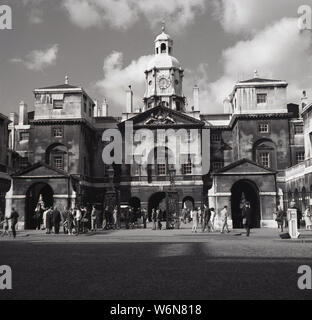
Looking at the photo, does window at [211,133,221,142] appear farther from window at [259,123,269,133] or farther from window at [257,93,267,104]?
window at [257,93,267,104]

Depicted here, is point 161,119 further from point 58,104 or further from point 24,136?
point 24,136

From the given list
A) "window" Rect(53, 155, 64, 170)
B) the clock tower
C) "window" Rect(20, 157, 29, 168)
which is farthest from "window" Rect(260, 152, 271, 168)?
"window" Rect(20, 157, 29, 168)

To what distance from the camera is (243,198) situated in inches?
1272

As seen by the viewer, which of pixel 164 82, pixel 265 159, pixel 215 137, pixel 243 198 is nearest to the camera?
pixel 243 198

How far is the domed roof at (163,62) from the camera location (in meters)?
58.4

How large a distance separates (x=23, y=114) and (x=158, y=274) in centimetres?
5408

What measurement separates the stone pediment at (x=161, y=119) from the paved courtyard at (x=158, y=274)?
114 feet

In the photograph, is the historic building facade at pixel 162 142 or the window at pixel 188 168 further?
the window at pixel 188 168

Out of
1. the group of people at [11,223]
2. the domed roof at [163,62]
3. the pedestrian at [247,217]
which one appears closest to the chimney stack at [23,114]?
the domed roof at [163,62]

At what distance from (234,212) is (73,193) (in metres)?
12.8

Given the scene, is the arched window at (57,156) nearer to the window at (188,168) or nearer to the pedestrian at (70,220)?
the window at (188,168)

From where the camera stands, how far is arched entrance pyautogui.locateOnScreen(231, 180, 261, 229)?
33.3m

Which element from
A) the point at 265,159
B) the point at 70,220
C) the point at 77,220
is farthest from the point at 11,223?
the point at 265,159
